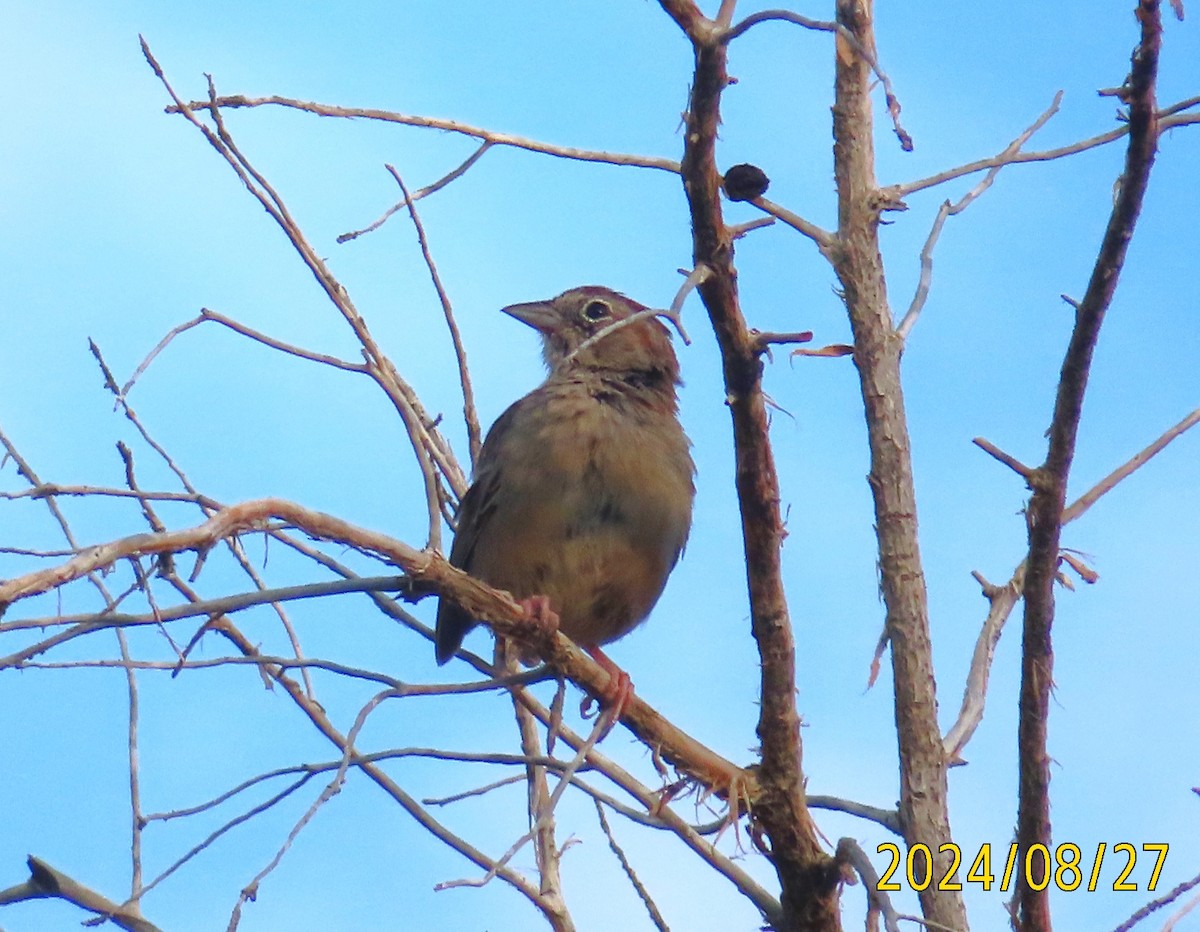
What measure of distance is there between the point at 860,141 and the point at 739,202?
4.68ft

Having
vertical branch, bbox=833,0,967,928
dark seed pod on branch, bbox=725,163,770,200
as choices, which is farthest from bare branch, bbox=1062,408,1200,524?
dark seed pod on branch, bbox=725,163,770,200

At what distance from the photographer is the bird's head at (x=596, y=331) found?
20.3 feet

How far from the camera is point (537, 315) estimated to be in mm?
6961

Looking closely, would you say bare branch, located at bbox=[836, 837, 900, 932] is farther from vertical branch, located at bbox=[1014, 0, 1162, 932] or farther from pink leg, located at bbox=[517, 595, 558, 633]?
pink leg, located at bbox=[517, 595, 558, 633]

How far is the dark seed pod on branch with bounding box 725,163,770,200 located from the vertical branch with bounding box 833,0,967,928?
3.17ft

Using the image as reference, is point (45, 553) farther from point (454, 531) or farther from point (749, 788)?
point (454, 531)

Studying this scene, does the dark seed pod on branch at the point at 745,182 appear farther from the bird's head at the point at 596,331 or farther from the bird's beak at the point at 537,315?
the bird's beak at the point at 537,315

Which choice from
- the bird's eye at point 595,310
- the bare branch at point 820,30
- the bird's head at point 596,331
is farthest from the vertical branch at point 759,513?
the bird's eye at point 595,310

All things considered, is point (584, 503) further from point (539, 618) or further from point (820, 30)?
point (820, 30)

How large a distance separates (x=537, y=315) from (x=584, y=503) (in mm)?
1629

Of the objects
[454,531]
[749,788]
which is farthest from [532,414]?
[749,788]

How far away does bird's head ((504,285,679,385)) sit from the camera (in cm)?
618

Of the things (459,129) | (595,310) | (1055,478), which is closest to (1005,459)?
(1055,478)

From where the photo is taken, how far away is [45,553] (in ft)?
10.3
